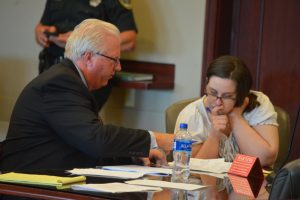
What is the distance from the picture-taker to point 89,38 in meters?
2.60

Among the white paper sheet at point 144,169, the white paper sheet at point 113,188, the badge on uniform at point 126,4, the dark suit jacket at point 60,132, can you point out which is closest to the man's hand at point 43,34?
the badge on uniform at point 126,4

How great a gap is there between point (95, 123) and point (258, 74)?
1968mm

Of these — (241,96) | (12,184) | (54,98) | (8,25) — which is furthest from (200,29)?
(12,184)

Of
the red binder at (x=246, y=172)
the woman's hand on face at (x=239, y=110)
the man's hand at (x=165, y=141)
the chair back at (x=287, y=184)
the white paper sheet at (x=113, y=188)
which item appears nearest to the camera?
the chair back at (x=287, y=184)

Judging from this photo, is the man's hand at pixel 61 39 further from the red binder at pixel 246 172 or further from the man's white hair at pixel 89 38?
the red binder at pixel 246 172

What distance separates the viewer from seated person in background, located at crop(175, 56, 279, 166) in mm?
2918

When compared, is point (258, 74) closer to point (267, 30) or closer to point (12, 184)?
point (267, 30)

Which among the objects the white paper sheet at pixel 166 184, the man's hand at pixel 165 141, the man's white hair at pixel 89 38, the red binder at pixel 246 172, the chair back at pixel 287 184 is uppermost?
the man's white hair at pixel 89 38

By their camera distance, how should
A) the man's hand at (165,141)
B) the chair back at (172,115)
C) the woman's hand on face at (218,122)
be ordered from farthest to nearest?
the chair back at (172,115)
the woman's hand on face at (218,122)
the man's hand at (165,141)

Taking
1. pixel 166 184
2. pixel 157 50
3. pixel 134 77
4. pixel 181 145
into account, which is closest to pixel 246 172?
pixel 181 145

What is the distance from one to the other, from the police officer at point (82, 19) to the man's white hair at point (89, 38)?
1389mm

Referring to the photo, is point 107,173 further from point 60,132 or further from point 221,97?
point 221,97

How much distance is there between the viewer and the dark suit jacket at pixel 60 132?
2369 millimetres

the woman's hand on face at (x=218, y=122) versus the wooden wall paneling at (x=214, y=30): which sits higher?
the wooden wall paneling at (x=214, y=30)
